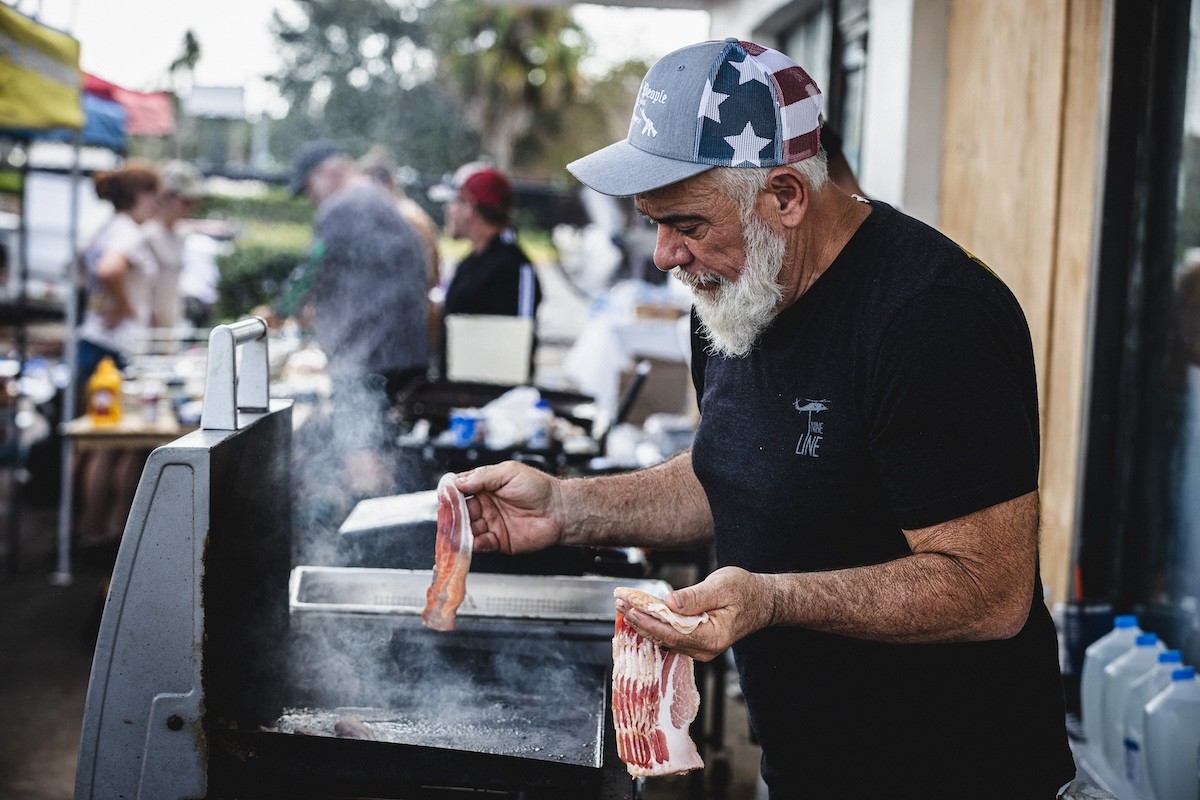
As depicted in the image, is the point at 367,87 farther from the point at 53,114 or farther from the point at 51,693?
the point at 51,693

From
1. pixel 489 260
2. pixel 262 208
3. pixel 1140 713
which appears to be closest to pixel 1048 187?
pixel 1140 713

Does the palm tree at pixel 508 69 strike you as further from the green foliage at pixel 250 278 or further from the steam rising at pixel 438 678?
the steam rising at pixel 438 678

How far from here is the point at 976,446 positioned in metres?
1.67

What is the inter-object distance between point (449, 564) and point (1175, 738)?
195 cm

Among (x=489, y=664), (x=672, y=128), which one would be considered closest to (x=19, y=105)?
(x=489, y=664)

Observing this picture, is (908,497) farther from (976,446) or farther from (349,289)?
(349,289)

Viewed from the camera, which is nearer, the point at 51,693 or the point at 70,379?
the point at 51,693

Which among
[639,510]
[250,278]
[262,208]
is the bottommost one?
[639,510]

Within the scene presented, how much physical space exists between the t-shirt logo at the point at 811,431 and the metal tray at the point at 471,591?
89 cm

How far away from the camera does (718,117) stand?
1888mm

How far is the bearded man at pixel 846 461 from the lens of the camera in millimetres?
1696

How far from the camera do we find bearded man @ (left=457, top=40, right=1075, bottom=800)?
1.70 metres

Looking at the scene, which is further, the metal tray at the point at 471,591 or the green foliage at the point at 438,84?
the green foliage at the point at 438,84

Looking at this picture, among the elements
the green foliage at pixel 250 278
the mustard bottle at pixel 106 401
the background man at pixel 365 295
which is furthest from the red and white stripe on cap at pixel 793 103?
the green foliage at pixel 250 278
